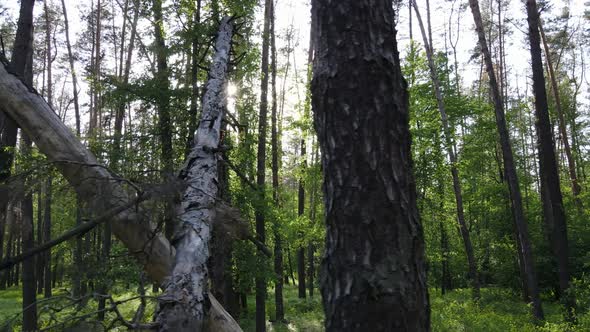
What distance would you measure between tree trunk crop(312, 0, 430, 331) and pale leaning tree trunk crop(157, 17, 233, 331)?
1.44m

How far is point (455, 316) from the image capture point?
1293 cm

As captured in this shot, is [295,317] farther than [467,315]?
Yes

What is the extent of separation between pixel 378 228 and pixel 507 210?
69.1 feet

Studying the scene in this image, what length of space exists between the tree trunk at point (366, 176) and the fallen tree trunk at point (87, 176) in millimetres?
1898

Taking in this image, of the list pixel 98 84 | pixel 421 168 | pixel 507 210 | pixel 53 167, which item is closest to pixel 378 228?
pixel 53 167

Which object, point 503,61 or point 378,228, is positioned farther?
point 503,61

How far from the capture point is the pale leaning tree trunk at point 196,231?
2.71m

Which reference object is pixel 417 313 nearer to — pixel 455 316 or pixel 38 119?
pixel 38 119

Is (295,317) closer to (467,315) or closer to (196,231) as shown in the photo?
(467,315)

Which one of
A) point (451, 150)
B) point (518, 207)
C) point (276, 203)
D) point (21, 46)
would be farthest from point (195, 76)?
point (451, 150)

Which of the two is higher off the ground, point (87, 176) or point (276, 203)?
point (276, 203)

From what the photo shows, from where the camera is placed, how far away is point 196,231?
3322mm

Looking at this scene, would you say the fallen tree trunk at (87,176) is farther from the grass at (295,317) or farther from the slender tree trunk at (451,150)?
the slender tree trunk at (451,150)

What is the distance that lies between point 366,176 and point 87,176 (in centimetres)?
246
